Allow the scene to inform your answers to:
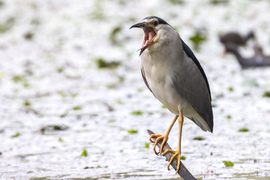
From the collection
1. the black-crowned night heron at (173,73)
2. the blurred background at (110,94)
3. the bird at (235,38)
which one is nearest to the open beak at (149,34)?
the black-crowned night heron at (173,73)

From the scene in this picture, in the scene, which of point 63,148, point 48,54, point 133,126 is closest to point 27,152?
point 63,148

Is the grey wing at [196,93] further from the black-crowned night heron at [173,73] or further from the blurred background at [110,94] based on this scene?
the blurred background at [110,94]

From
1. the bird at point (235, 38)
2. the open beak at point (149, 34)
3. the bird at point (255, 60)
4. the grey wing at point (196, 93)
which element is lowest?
the bird at point (255, 60)

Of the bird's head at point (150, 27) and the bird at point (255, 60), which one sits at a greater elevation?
the bird's head at point (150, 27)

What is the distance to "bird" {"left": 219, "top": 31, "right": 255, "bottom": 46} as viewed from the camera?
37.8 ft

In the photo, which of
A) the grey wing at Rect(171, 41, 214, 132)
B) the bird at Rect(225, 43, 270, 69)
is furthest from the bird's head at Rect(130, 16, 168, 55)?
the bird at Rect(225, 43, 270, 69)

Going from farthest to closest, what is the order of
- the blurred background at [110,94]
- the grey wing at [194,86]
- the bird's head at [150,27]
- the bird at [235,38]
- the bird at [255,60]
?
the bird at [235,38] < the bird at [255,60] < the blurred background at [110,94] < the grey wing at [194,86] < the bird's head at [150,27]

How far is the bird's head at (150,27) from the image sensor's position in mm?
4074

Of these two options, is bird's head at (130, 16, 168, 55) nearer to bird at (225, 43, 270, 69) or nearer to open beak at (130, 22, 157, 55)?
open beak at (130, 22, 157, 55)

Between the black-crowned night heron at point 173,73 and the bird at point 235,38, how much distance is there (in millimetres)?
6818

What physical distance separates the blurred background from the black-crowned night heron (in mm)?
627

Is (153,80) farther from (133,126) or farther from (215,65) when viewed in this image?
(215,65)

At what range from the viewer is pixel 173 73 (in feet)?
14.2

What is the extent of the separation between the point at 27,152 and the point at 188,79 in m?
2.11
